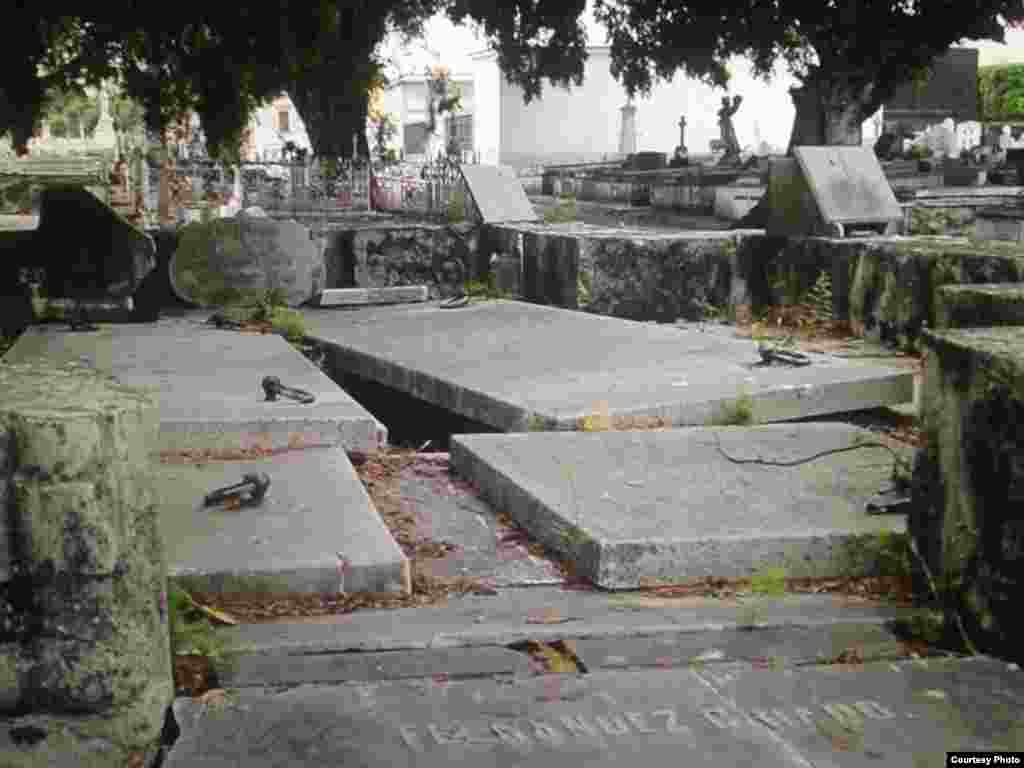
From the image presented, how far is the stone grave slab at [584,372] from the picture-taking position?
4773mm

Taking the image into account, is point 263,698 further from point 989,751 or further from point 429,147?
point 429,147

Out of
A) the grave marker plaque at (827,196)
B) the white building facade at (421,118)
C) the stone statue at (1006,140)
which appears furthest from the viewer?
the white building facade at (421,118)

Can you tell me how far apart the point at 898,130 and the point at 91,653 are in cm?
3370

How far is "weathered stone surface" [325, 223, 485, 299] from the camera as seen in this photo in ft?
28.6

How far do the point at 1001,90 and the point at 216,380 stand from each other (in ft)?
133

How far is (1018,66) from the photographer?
41062 mm

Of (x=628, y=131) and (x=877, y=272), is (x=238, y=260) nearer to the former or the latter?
(x=877, y=272)

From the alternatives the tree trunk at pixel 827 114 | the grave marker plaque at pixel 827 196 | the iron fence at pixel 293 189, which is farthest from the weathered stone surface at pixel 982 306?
the tree trunk at pixel 827 114

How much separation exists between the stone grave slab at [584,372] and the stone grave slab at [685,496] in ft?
1.30

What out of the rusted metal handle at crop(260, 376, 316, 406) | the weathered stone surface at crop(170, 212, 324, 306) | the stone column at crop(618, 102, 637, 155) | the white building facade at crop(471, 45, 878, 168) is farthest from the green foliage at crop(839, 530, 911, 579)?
the white building facade at crop(471, 45, 878, 168)

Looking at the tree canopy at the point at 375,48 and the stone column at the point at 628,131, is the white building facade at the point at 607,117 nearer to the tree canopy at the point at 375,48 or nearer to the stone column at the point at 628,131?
the stone column at the point at 628,131

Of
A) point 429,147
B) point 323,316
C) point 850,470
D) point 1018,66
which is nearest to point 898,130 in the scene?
point 1018,66

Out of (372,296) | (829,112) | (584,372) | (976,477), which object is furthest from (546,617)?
(829,112)

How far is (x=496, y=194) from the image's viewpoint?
929 cm
